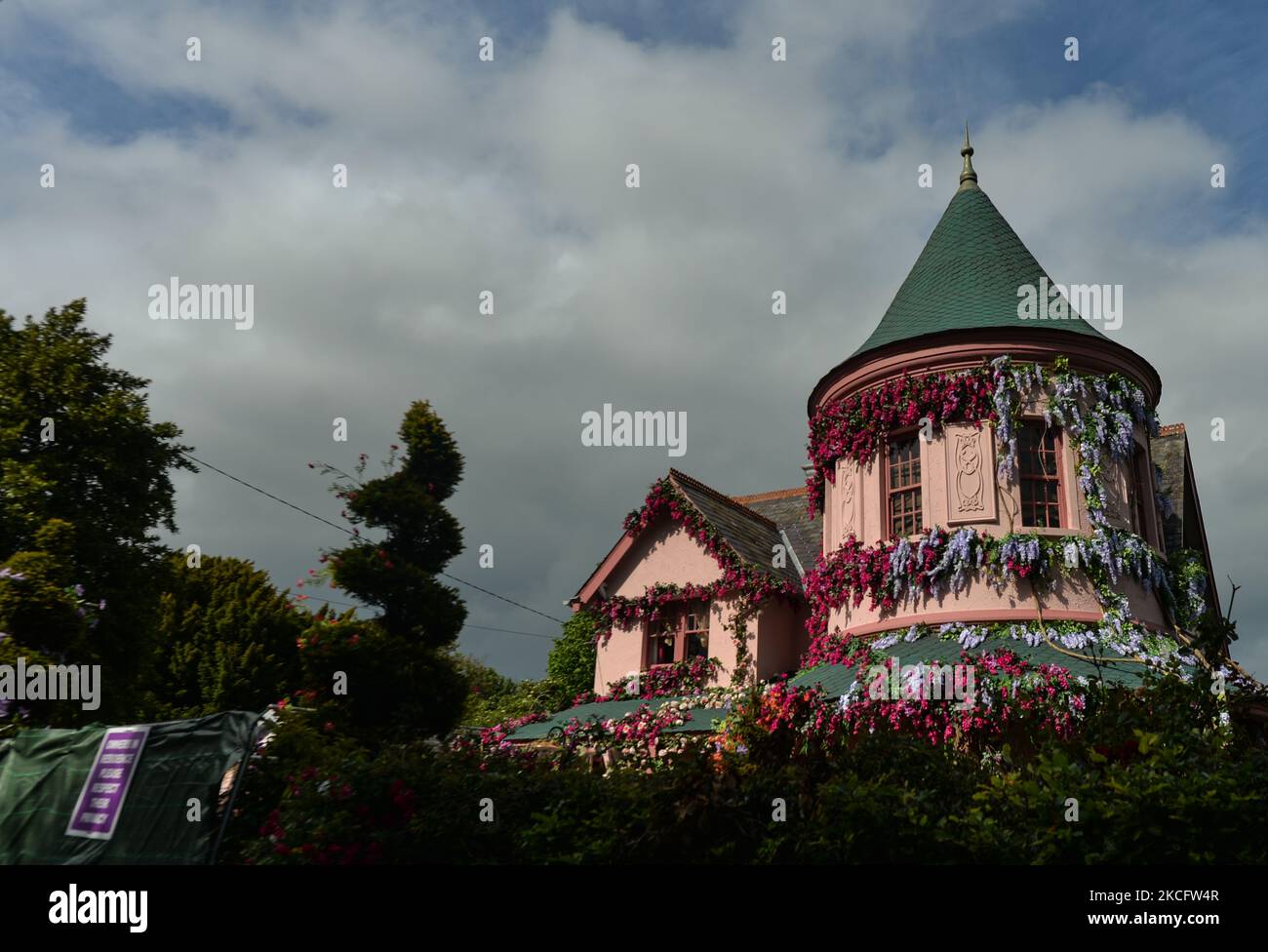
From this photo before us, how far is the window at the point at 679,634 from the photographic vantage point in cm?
1995

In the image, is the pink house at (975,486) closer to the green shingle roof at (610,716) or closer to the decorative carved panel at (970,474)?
the decorative carved panel at (970,474)

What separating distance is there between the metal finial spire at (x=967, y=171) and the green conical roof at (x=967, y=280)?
2 centimetres

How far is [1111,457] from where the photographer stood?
1598 cm

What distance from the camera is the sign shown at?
33.4 ft

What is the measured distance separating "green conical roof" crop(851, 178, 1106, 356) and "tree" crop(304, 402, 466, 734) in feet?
27.8

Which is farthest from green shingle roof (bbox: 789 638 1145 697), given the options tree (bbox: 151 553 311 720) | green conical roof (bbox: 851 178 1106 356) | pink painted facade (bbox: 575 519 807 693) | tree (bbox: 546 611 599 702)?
tree (bbox: 151 553 311 720)

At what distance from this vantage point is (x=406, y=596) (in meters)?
17.7

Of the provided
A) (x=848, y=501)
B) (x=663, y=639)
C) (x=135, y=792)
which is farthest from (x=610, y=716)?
(x=135, y=792)

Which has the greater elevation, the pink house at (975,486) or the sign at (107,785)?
the pink house at (975,486)

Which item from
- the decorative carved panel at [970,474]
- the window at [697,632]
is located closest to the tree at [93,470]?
the window at [697,632]

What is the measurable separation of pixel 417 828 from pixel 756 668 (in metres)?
11.7
